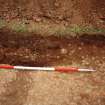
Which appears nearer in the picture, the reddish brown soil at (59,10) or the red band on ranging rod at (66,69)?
the red band on ranging rod at (66,69)

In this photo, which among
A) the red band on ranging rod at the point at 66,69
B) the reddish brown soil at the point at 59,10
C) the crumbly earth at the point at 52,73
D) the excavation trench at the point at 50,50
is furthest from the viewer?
the reddish brown soil at the point at 59,10

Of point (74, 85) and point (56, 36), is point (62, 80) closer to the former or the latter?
point (74, 85)

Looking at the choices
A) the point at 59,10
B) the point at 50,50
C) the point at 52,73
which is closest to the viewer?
the point at 52,73

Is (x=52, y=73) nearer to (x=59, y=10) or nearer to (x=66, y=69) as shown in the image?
(x=66, y=69)

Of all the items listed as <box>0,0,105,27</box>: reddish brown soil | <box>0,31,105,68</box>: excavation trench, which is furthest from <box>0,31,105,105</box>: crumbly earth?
<box>0,0,105,27</box>: reddish brown soil

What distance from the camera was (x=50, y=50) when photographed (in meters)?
4.18

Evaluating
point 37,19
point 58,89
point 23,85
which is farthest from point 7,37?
point 58,89

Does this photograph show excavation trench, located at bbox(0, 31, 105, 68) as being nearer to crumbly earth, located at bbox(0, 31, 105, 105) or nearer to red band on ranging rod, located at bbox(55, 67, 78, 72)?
crumbly earth, located at bbox(0, 31, 105, 105)

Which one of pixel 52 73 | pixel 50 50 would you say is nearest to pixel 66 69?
pixel 52 73

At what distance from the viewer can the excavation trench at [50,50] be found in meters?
4.08

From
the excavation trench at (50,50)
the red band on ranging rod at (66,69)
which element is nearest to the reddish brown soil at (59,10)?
the excavation trench at (50,50)

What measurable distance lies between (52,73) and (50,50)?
40 centimetres

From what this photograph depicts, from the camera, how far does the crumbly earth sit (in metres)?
3.63

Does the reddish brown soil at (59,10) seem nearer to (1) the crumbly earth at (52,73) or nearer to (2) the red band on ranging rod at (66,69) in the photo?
(1) the crumbly earth at (52,73)
